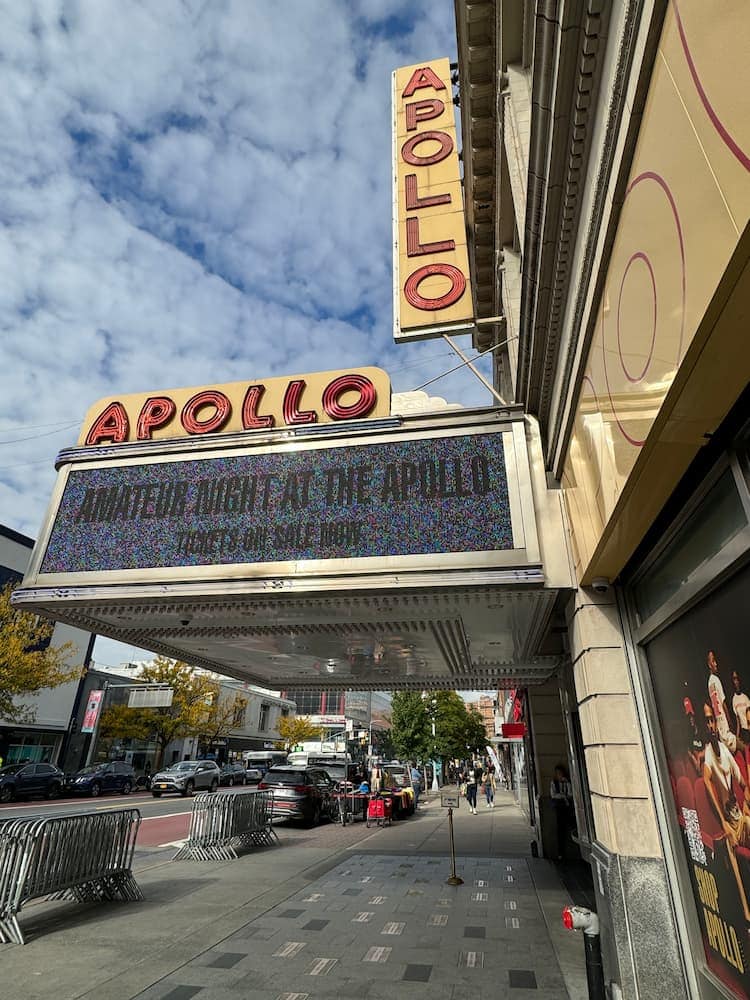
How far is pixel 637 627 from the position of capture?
16.6 ft

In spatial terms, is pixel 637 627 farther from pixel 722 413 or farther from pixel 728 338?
pixel 728 338

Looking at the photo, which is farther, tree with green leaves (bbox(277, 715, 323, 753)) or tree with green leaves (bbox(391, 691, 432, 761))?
tree with green leaves (bbox(277, 715, 323, 753))

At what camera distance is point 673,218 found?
2273 mm

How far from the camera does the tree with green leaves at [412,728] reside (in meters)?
43.0

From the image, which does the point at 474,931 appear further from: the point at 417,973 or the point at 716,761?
the point at 716,761

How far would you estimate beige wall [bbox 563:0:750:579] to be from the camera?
175 centimetres

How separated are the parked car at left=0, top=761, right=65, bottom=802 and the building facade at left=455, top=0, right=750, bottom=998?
26142 millimetres

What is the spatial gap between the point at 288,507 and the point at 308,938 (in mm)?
4940

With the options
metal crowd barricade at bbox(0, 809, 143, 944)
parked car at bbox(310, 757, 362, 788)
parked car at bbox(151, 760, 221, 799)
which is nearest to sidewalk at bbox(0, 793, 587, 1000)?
metal crowd barricade at bbox(0, 809, 143, 944)

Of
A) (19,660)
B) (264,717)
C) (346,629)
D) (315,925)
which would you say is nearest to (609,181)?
(346,629)

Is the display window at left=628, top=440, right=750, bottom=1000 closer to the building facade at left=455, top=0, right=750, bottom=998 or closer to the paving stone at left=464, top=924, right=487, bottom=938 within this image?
the building facade at left=455, top=0, right=750, bottom=998

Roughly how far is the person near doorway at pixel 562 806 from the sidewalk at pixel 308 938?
1.01 metres

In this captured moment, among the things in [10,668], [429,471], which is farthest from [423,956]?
[10,668]

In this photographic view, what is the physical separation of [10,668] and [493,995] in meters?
23.9
